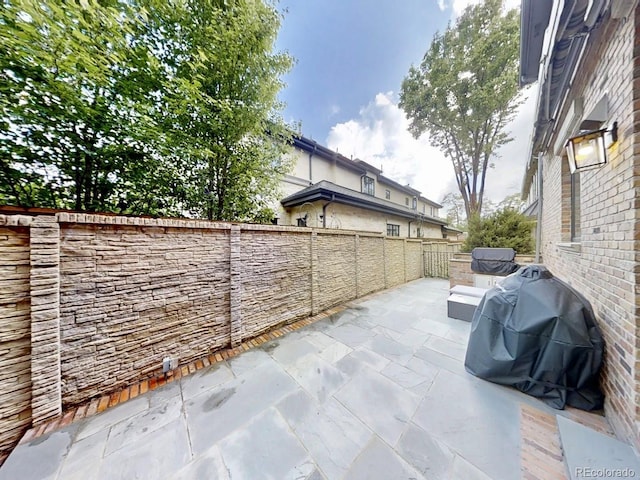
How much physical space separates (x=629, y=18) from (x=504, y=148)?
35.7 feet

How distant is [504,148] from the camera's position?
978 centimetres

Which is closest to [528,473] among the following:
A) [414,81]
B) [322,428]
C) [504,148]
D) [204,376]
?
[322,428]

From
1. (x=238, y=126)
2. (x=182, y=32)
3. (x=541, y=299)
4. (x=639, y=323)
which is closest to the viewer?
(x=639, y=323)

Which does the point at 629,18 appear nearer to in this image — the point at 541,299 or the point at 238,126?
the point at 541,299


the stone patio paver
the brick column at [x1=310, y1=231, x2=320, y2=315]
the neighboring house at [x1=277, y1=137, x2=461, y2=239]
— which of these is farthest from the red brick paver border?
the neighboring house at [x1=277, y1=137, x2=461, y2=239]

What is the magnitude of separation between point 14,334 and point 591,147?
5314 mm

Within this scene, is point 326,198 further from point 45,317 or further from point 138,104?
point 45,317

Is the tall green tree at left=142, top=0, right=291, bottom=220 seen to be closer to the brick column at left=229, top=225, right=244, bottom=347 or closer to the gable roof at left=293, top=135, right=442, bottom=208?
the brick column at left=229, top=225, right=244, bottom=347

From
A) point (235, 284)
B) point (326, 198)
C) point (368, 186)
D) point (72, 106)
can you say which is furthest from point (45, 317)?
point (368, 186)

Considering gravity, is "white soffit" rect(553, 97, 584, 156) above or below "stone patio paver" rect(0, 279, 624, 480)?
above

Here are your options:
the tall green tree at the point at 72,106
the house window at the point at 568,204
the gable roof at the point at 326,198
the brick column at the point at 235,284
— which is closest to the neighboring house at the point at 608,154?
the house window at the point at 568,204

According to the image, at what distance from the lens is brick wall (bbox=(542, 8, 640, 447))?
1.45 meters

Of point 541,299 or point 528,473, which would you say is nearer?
point 528,473

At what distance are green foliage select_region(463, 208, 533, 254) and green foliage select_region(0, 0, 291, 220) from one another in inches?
278
